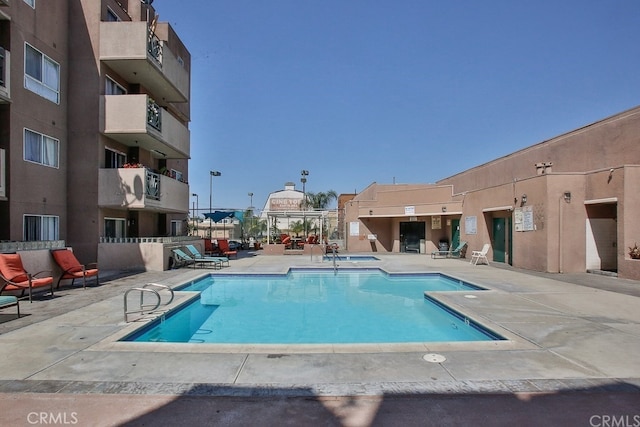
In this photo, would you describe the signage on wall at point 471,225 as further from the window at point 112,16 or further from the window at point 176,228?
the window at point 112,16

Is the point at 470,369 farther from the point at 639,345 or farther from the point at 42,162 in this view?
the point at 42,162

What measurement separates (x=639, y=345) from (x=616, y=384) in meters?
1.92

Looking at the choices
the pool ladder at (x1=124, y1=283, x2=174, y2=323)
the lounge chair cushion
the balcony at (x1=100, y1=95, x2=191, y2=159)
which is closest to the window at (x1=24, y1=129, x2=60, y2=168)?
the balcony at (x1=100, y1=95, x2=191, y2=159)

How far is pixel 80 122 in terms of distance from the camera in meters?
13.7

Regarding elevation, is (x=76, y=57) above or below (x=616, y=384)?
above

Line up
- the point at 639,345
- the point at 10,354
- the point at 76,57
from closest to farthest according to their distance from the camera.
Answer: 1. the point at 10,354
2. the point at 639,345
3. the point at 76,57

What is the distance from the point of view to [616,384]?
4.07m

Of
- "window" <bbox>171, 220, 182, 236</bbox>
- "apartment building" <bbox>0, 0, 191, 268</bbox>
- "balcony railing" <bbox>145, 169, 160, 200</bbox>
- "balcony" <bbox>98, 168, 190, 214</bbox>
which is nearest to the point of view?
"apartment building" <bbox>0, 0, 191, 268</bbox>

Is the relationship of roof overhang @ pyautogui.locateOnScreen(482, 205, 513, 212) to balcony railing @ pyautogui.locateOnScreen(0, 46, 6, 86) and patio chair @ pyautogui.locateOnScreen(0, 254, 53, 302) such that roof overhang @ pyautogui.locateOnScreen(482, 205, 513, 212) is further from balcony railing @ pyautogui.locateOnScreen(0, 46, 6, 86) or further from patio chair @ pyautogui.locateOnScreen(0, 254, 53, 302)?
balcony railing @ pyautogui.locateOnScreen(0, 46, 6, 86)

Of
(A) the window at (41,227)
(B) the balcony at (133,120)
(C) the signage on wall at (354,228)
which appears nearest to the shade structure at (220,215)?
(C) the signage on wall at (354,228)

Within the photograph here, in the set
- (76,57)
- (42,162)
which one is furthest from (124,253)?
(76,57)

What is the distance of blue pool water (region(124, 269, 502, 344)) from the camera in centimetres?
727

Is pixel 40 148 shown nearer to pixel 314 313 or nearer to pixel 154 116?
pixel 154 116

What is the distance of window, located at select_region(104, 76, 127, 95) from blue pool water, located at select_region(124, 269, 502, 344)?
342 inches
